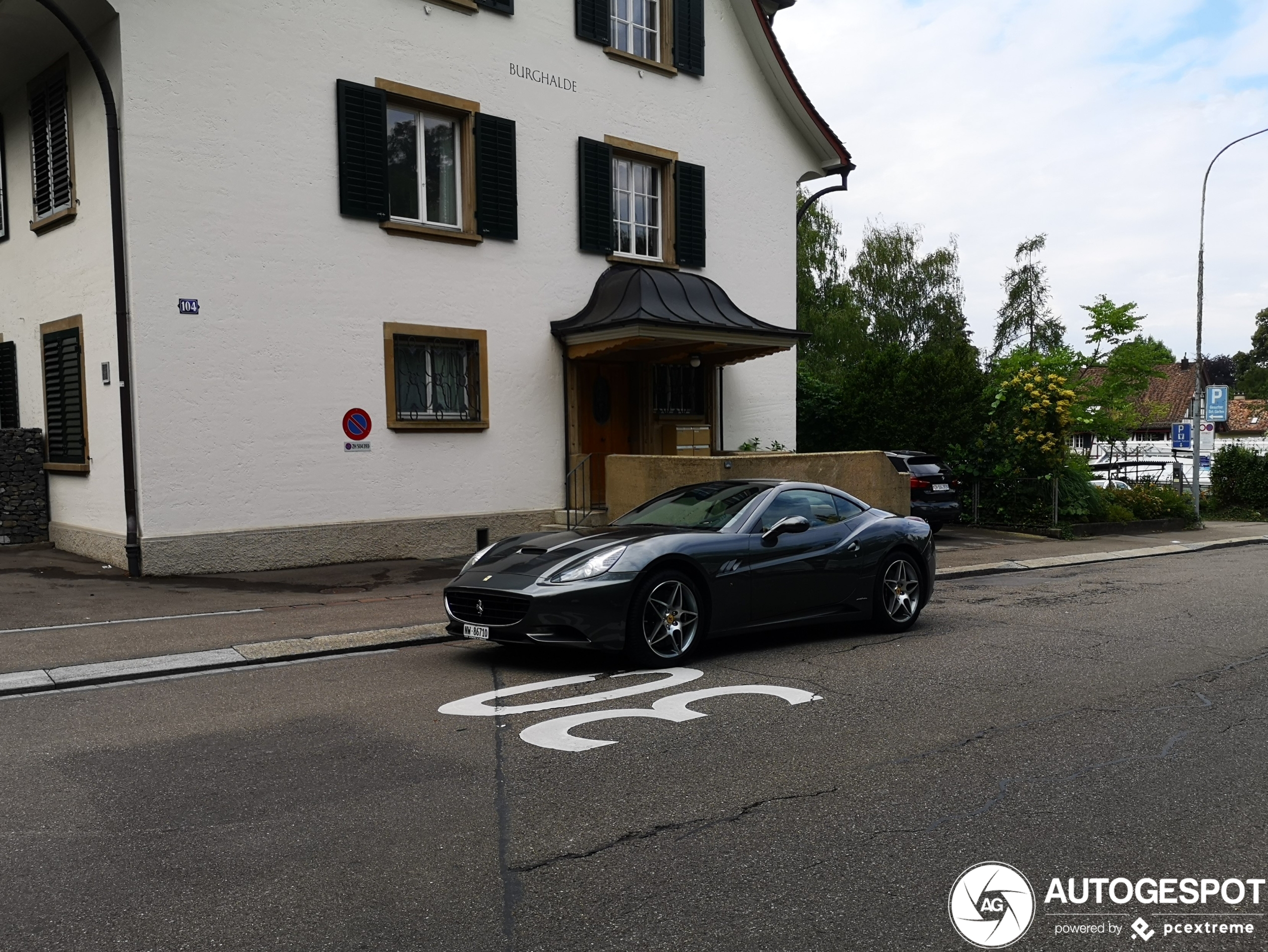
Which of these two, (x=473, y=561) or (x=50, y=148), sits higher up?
(x=50, y=148)

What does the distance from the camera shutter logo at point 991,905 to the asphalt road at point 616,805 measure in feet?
0.16

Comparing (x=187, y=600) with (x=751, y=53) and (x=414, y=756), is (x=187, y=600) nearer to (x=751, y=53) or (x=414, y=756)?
(x=414, y=756)

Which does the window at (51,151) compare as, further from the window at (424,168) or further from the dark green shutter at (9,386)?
A: the window at (424,168)

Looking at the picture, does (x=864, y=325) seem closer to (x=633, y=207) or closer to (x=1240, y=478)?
(x=1240, y=478)

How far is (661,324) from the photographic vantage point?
15.6 metres

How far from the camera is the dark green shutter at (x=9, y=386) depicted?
634 inches

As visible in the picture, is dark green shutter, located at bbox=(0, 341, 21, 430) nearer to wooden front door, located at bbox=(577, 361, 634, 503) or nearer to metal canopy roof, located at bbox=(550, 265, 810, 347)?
metal canopy roof, located at bbox=(550, 265, 810, 347)

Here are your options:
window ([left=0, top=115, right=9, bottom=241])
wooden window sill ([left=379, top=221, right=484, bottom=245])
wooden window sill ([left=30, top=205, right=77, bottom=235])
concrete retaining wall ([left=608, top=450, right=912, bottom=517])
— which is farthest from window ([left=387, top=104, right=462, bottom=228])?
window ([left=0, top=115, right=9, bottom=241])

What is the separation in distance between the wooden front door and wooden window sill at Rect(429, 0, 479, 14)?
526 centimetres

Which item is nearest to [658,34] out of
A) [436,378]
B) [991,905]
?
[436,378]

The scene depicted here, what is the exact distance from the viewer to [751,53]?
19.5 m

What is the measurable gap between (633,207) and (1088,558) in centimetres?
916

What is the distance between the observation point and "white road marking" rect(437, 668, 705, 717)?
21.2ft

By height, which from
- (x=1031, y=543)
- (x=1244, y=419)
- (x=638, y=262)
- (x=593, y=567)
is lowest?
(x=1031, y=543)
